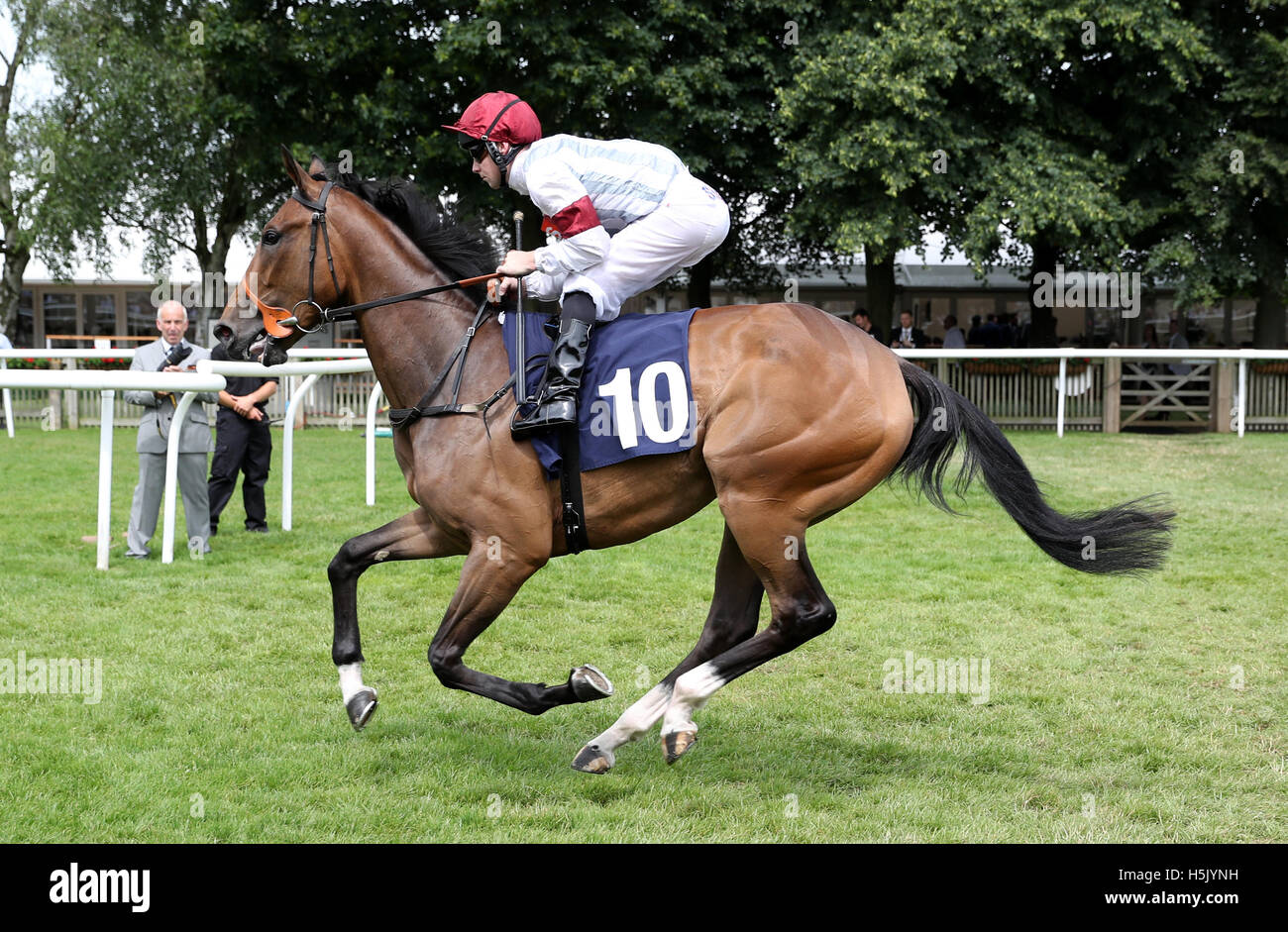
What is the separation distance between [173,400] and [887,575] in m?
4.78

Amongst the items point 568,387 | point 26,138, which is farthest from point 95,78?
point 568,387

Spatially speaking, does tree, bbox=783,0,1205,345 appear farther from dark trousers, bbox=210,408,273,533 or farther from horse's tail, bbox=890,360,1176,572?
horse's tail, bbox=890,360,1176,572

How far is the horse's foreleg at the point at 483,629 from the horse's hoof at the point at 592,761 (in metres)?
0.19

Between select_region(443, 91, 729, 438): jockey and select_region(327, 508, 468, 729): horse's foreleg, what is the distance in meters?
0.53

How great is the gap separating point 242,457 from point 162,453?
3.12ft

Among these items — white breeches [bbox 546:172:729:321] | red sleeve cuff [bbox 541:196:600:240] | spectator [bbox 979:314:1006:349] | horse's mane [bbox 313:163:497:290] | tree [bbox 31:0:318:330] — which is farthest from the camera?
spectator [bbox 979:314:1006:349]

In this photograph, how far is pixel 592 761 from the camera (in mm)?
3947

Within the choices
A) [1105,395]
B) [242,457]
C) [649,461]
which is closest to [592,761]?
[649,461]

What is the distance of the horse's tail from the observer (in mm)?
4133

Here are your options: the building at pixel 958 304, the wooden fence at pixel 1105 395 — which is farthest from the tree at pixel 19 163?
the wooden fence at pixel 1105 395

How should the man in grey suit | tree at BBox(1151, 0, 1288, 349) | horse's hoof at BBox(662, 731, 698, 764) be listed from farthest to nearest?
tree at BBox(1151, 0, 1288, 349) < the man in grey suit < horse's hoof at BBox(662, 731, 698, 764)

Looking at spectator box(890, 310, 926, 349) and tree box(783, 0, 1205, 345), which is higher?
tree box(783, 0, 1205, 345)

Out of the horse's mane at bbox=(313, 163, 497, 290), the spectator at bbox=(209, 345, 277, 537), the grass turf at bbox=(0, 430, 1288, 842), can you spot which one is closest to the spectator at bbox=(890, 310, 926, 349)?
the grass turf at bbox=(0, 430, 1288, 842)

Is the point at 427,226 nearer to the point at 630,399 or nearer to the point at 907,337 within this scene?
the point at 630,399
